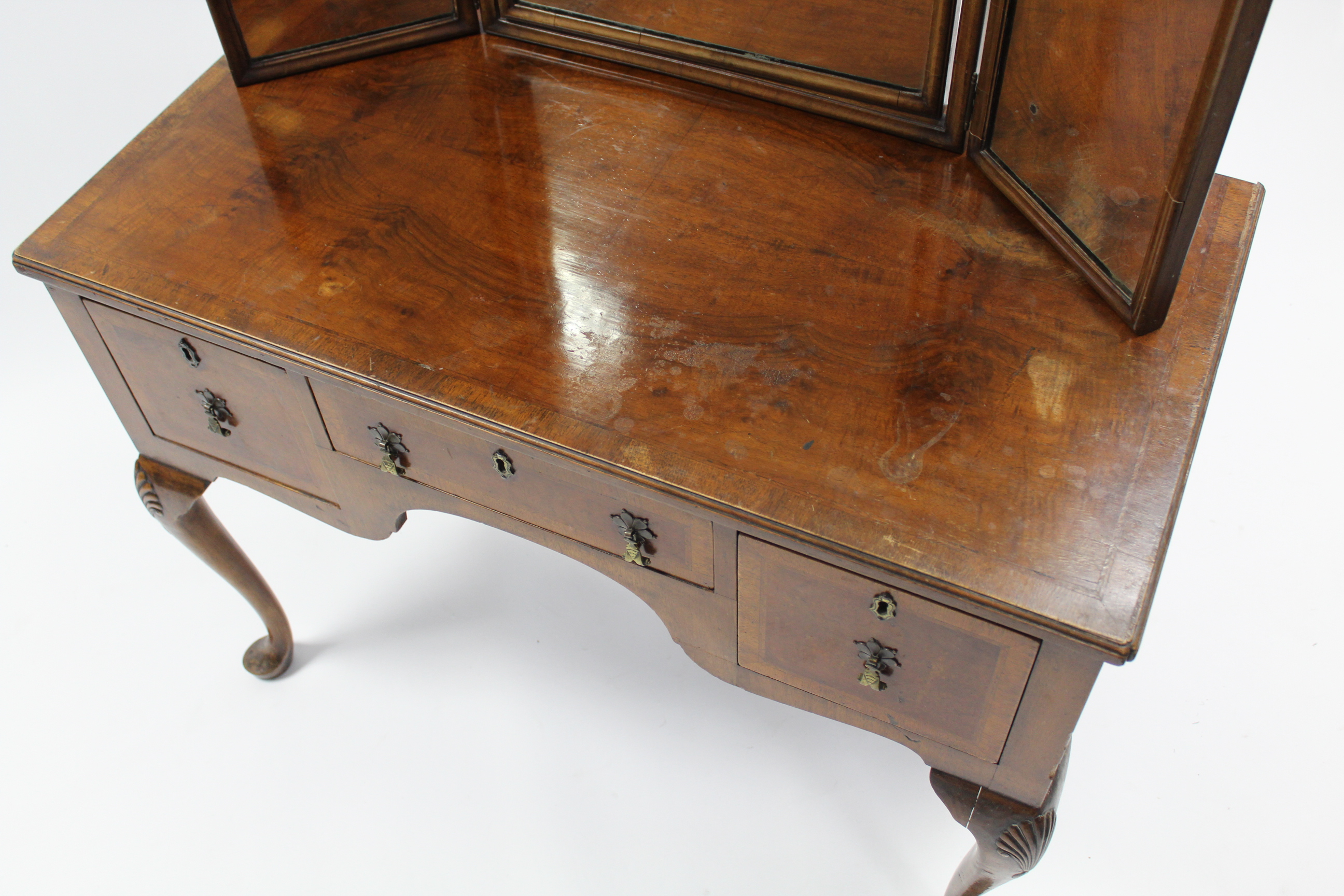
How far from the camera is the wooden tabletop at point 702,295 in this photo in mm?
1218

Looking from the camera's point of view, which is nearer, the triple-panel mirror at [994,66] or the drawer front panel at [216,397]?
the triple-panel mirror at [994,66]

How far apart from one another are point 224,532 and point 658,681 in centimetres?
72

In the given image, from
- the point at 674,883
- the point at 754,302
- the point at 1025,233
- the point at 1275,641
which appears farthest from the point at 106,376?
the point at 1275,641

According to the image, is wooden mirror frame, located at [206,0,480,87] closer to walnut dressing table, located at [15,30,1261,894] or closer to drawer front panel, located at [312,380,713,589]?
walnut dressing table, located at [15,30,1261,894]

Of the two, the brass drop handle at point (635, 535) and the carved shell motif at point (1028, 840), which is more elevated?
the brass drop handle at point (635, 535)

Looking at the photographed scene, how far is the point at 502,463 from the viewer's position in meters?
1.40

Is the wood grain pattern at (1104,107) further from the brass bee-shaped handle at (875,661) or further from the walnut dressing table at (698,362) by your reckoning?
the brass bee-shaped handle at (875,661)

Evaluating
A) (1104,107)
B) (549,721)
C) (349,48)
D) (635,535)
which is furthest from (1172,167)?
(549,721)

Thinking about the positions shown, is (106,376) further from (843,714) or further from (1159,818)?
(1159,818)

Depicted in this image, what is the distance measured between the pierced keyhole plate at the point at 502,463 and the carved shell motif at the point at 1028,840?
692mm

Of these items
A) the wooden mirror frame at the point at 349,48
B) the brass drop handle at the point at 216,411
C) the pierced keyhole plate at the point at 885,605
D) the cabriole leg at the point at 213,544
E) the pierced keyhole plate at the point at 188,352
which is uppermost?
the wooden mirror frame at the point at 349,48

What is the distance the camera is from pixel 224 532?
6.12ft

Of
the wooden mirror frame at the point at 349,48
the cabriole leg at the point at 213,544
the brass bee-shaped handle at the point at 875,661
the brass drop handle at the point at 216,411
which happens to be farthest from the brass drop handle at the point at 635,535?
the wooden mirror frame at the point at 349,48

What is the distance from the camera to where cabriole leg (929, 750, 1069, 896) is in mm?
1377
